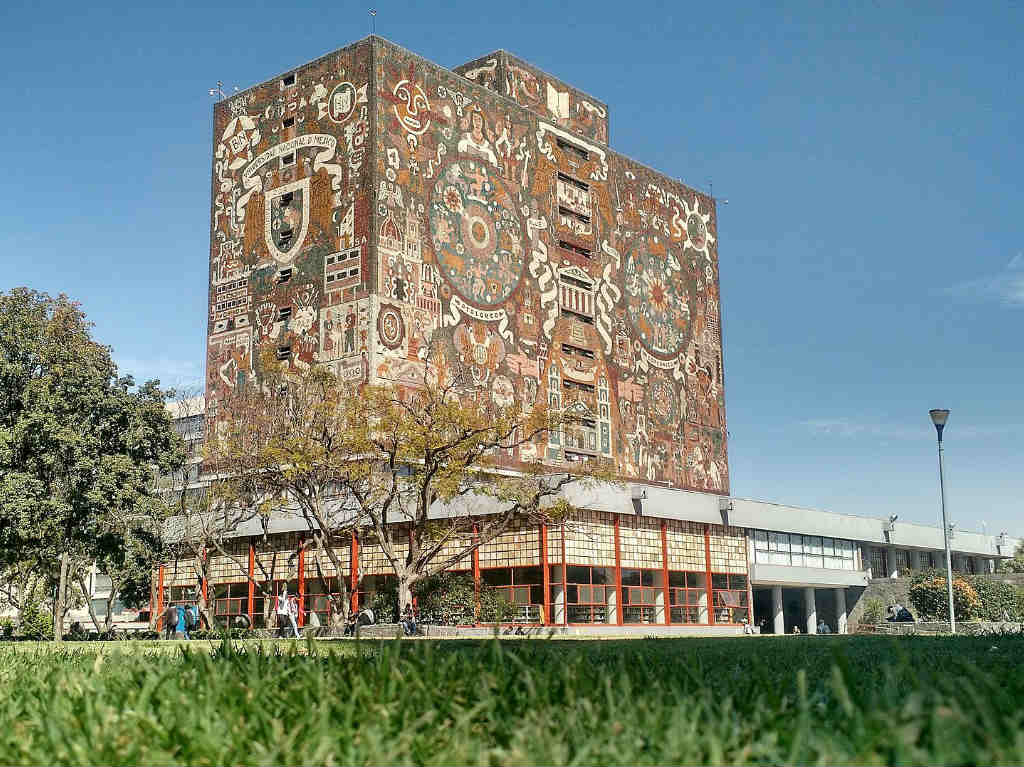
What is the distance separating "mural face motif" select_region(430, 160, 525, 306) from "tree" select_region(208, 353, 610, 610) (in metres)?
13.7

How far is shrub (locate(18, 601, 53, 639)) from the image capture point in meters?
50.4

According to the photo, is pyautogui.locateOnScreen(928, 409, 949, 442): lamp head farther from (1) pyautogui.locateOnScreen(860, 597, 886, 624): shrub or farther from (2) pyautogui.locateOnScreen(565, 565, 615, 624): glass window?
(1) pyautogui.locateOnScreen(860, 597, 886, 624): shrub

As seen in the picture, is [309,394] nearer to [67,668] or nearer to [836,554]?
[67,668]

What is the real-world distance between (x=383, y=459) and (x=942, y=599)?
118ft

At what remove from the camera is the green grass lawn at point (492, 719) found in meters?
3.39

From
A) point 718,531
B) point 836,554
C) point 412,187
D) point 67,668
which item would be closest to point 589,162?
point 412,187

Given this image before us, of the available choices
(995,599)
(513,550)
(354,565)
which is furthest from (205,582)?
(995,599)

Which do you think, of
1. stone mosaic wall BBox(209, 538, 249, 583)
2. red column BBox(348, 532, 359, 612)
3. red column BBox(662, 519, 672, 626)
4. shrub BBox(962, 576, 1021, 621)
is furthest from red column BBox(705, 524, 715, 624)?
stone mosaic wall BBox(209, 538, 249, 583)

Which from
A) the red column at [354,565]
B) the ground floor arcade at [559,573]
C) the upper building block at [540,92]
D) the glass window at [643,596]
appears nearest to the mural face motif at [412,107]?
the upper building block at [540,92]

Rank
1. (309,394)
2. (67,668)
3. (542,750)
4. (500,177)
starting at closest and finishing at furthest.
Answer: (542,750) < (67,668) < (309,394) < (500,177)

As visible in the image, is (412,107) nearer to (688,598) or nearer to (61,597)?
(688,598)

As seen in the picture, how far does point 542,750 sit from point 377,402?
35252mm

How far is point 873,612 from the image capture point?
68500 mm

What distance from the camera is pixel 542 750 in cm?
345
